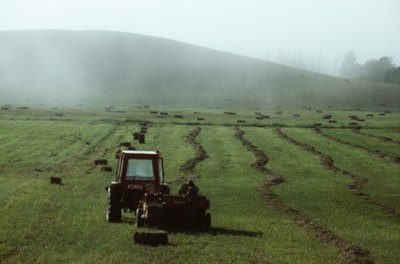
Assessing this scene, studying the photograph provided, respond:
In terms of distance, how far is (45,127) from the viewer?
6888cm

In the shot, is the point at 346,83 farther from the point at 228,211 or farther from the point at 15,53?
the point at 228,211

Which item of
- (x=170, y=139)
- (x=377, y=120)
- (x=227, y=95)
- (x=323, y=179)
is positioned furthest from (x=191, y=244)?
(x=227, y=95)

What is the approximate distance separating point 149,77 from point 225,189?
10730 centimetres

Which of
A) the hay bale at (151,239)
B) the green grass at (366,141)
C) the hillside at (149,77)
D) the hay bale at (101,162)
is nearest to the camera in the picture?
the hay bale at (151,239)

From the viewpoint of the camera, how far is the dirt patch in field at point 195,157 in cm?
4615

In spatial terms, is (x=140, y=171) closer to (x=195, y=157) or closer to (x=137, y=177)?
(x=137, y=177)

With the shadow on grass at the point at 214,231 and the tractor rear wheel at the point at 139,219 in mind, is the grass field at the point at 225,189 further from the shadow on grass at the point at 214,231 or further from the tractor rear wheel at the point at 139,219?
the tractor rear wheel at the point at 139,219

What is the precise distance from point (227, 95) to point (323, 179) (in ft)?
284

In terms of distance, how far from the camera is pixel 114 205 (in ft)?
86.7

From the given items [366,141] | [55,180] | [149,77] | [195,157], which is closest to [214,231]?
[55,180]

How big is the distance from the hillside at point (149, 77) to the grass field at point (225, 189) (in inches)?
1638

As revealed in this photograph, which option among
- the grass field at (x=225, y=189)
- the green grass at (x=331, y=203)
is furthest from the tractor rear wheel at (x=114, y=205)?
the green grass at (x=331, y=203)

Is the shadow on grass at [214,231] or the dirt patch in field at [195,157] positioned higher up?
the shadow on grass at [214,231]

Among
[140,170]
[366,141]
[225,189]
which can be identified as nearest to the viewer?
[140,170]
